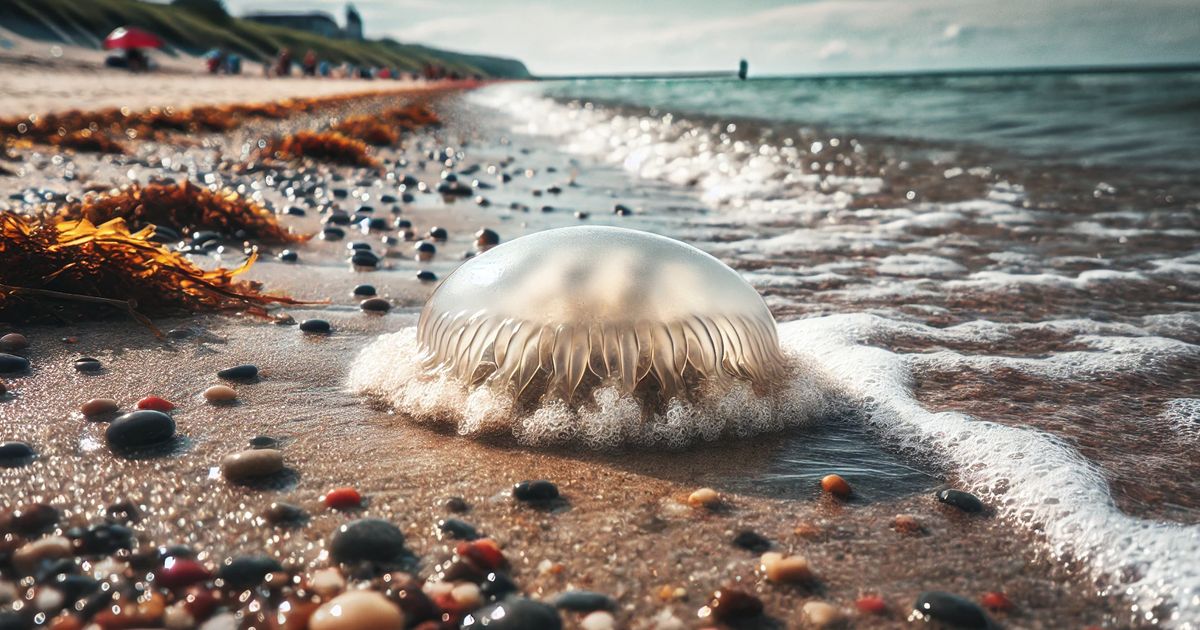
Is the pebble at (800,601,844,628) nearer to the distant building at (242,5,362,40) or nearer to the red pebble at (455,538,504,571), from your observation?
the red pebble at (455,538,504,571)

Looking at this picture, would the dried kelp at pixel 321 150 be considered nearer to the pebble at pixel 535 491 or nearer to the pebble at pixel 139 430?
the pebble at pixel 139 430

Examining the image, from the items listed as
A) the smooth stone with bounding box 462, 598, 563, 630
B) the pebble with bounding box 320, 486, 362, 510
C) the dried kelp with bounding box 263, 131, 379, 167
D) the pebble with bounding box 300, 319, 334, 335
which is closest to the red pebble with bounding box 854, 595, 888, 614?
the smooth stone with bounding box 462, 598, 563, 630

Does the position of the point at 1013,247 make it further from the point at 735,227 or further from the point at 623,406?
the point at 623,406

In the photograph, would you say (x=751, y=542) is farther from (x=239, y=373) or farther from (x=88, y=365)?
(x=88, y=365)

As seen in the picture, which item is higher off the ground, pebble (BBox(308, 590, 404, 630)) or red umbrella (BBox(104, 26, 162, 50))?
red umbrella (BBox(104, 26, 162, 50))

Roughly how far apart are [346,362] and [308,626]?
1.41 metres

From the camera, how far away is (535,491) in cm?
168

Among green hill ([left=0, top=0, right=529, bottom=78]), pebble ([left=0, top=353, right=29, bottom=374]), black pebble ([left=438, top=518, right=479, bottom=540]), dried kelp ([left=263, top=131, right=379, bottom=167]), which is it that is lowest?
black pebble ([left=438, top=518, right=479, bottom=540])

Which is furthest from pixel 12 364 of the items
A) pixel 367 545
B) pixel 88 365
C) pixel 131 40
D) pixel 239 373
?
pixel 131 40

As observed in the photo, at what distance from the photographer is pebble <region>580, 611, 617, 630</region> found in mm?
1276

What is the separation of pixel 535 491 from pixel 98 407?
1.12m

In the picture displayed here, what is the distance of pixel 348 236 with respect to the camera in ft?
14.6

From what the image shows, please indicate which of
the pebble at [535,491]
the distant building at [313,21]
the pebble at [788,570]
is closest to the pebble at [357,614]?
the pebble at [535,491]

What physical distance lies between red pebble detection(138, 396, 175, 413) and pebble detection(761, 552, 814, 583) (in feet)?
4.98
